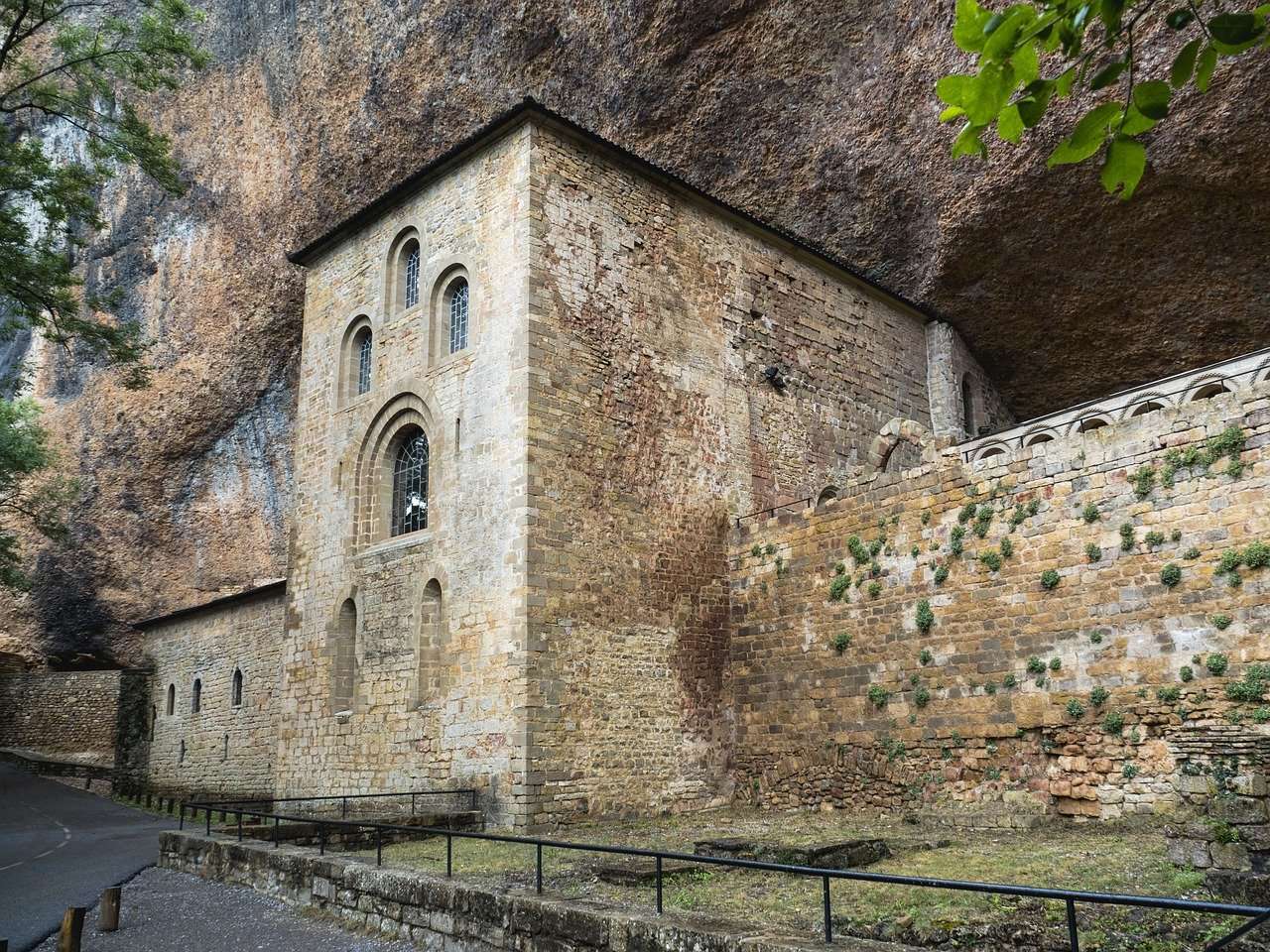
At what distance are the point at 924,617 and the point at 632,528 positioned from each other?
13.2ft

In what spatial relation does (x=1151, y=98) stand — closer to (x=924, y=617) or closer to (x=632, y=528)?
(x=924, y=617)

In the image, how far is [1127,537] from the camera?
10.4 m

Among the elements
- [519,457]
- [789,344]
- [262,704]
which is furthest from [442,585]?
[262,704]

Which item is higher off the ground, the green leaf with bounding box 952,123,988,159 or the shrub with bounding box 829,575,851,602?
the green leaf with bounding box 952,123,988,159

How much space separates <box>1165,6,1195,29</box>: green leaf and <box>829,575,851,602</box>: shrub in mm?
10363

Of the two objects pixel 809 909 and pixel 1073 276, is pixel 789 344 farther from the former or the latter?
pixel 809 909

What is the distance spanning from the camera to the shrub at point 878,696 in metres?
12.4

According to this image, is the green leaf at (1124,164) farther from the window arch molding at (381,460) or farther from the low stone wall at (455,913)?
the window arch molding at (381,460)

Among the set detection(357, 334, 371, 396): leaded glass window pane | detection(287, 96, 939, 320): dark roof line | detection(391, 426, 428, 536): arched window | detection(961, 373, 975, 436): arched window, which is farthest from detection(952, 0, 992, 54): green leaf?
detection(961, 373, 975, 436): arched window

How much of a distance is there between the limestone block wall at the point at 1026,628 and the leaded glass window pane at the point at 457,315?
5.32 meters

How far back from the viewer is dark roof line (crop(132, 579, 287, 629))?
20227 millimetres

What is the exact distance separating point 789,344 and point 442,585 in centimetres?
727

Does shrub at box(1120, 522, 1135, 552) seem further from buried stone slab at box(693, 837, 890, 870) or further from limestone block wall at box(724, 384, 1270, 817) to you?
buried stone slab at box(693, 837, 890, 870)

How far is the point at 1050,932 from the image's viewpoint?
538cm
